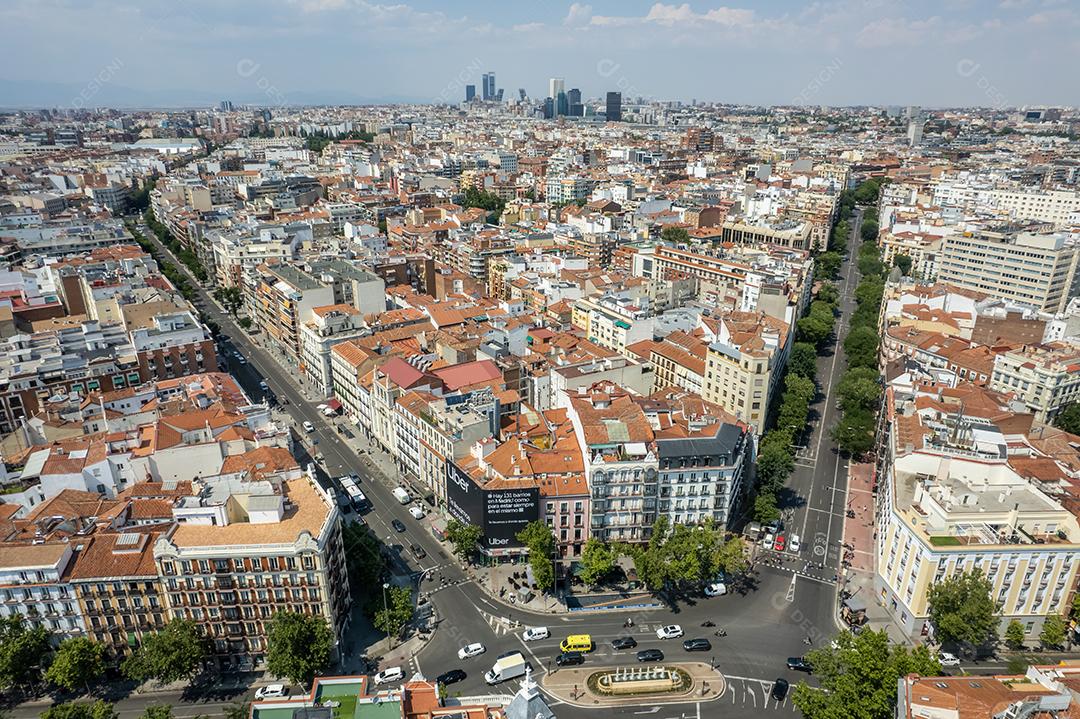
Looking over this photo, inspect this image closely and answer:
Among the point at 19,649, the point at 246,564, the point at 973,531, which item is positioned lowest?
the point at 19,649

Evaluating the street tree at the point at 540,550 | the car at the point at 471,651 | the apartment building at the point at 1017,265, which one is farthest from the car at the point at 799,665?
the apartment building at the point at 1017,265

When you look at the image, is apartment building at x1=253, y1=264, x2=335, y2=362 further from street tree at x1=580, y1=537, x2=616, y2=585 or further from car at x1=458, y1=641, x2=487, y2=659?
car at x1=458, y1=641, x2=487, y2=659

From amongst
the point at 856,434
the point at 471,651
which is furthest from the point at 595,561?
the point at 856,434

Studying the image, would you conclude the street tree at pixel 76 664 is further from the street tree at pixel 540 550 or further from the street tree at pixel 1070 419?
the street tree at pixel 1070 419

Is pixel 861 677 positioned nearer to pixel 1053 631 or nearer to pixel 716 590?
pixel 716 590

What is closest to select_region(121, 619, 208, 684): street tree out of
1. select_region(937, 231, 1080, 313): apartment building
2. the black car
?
the black car

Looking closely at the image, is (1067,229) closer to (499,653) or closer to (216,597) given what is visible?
(499,653)

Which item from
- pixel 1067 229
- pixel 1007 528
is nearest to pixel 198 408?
pixel 1007 528
